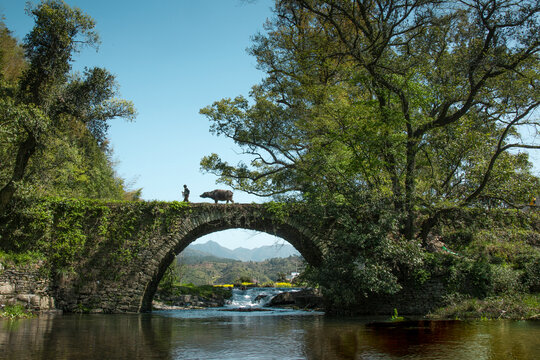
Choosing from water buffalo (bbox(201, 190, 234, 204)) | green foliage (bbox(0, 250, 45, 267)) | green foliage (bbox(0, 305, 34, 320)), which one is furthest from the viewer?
water buffalo (bbox(201, 190, 234, 204))

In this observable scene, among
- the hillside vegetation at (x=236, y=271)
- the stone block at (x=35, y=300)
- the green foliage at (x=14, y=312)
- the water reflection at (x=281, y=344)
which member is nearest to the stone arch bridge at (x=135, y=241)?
the stone block at (x=35, y=300)

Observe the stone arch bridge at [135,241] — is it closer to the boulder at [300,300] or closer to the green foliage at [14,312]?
the green foliage at [14,312]

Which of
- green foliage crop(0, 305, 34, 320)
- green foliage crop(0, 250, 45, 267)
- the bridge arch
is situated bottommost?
green foliage crop(0, 305, 34, 320)

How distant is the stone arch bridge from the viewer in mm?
15109

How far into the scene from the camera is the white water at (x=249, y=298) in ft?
73.3

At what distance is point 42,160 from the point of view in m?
16.3

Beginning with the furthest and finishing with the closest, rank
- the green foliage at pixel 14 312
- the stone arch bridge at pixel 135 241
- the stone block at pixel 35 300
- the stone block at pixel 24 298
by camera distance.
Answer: the stone arch bridge at pixel 135 241
the stone block at pixel 35 300
the stone block at pixel 24 298
the green foliage at pixel 14 312

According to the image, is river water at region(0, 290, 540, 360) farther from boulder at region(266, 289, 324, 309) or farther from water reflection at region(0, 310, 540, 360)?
boulder at region(266, 289, 324, 309)

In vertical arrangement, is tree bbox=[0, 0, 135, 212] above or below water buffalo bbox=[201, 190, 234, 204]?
above

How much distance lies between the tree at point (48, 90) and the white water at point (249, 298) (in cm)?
1213

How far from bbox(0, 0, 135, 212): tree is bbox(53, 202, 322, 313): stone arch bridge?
3.20 metres

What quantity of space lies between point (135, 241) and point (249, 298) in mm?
10387

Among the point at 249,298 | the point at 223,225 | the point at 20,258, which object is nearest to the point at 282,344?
the point at 223,225

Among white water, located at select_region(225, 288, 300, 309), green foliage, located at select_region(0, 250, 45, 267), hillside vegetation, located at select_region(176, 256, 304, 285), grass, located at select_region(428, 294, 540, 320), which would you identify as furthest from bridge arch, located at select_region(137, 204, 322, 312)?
hillside vegetation, located at select_region(176, 256, 304, 285)
